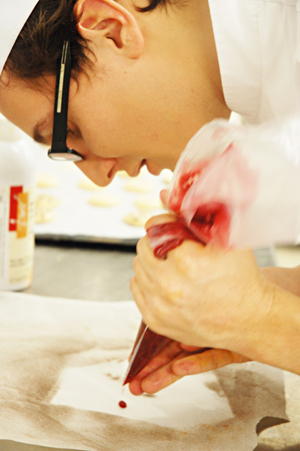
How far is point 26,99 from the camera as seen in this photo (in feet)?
3.08

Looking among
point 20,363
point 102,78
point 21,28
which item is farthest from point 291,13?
point 20,363

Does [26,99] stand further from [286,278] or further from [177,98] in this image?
[286,278]

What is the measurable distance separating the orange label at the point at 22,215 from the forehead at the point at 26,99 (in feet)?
0.81

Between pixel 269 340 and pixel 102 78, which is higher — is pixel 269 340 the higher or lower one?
the lower one

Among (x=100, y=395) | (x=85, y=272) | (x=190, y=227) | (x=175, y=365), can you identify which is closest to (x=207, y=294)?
(x=190, y=227)

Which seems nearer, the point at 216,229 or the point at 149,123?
the point at 216,229

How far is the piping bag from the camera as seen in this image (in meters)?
Answer: 0.67

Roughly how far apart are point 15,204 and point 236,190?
67cm

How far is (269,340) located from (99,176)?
0.58 meters

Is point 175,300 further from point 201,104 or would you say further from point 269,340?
point 201,104

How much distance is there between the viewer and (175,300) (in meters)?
0.69

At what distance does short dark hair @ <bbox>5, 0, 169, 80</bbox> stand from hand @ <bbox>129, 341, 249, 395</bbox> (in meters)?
0.55

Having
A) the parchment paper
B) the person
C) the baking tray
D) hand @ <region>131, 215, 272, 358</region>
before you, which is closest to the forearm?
the person

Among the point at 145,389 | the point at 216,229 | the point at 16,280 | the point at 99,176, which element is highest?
the point at 216,229
